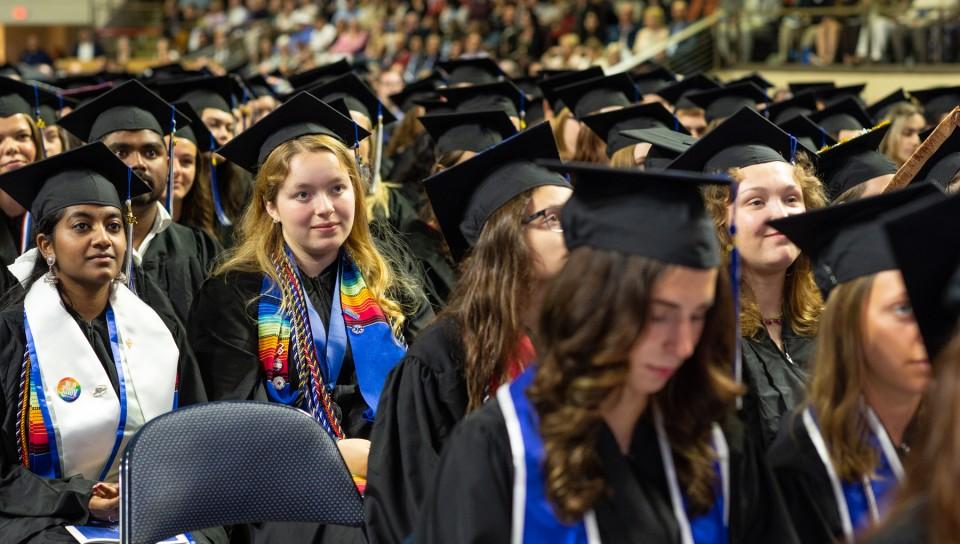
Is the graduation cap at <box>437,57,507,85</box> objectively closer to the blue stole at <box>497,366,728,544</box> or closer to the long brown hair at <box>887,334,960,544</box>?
the blue stole at <box>497,366,728,544</box>

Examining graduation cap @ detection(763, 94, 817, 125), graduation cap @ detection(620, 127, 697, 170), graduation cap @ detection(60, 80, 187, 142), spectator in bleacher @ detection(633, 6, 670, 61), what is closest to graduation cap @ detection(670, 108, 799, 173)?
graduation cap @ detection(620, 127, 697, 170)

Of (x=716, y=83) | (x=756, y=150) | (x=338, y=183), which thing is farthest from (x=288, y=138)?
(x=716, y=83)

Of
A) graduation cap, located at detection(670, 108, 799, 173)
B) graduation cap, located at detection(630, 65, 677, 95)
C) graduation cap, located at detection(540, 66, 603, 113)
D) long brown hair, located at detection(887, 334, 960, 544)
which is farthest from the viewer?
graduation cap, located at detection(630, 65, 677, 95)

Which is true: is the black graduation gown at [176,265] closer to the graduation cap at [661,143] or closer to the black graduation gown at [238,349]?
the black graduation gown at [238,349]

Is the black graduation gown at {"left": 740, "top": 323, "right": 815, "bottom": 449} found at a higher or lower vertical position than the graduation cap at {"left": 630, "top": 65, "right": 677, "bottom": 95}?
lower

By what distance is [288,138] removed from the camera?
4.08m

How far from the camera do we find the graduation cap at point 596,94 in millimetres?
7062

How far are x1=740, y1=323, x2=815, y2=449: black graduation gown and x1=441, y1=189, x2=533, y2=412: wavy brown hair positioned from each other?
690mm

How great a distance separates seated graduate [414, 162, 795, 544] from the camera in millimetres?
1928

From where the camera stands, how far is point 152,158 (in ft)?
17.2

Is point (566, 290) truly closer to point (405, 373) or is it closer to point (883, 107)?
point (405, 373)

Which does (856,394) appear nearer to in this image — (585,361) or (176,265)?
(585,361)

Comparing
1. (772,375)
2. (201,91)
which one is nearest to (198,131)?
(201,91)

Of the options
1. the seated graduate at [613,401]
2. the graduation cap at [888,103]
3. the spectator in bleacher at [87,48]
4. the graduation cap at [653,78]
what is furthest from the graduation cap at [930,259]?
the spectator in bleacher at [87,48]
